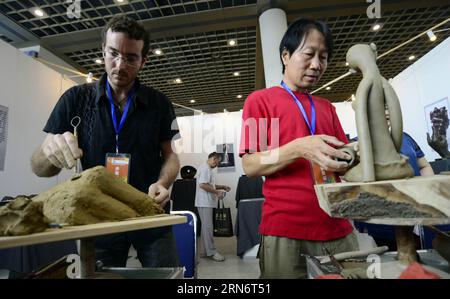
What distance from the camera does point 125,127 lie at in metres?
1.10

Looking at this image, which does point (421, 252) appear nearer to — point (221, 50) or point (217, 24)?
point (217, 24)

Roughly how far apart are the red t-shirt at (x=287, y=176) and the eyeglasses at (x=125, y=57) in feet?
1.54

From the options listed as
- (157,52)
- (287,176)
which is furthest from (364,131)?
(157,52)

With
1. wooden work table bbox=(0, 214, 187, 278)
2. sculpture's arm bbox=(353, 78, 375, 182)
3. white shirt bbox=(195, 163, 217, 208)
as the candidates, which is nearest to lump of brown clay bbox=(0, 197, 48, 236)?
wooden work table bbox=(0, 214, 187, 278)

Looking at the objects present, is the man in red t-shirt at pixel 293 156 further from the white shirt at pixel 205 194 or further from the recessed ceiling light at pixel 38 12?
the recessed ceiling light at pixel 38 12

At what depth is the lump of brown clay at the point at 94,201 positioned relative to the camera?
Result: 54 cm

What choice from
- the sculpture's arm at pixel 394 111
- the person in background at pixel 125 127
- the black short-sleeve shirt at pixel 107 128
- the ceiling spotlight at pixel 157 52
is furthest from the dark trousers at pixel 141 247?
the ceiling spotlight at pixel 157 52

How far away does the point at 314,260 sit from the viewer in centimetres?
66

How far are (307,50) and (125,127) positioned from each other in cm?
74

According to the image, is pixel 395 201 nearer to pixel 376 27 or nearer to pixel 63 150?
pixel 63 150

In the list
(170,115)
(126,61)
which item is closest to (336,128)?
(170,115)

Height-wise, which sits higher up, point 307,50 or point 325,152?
point 307,50

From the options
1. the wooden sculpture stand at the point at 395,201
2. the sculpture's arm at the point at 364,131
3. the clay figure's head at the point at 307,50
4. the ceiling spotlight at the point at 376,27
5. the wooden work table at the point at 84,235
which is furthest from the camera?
the ceiling spotlight at the point at 376,27

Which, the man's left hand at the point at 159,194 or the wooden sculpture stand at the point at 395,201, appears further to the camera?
the man's left hand at the point at 159,194
